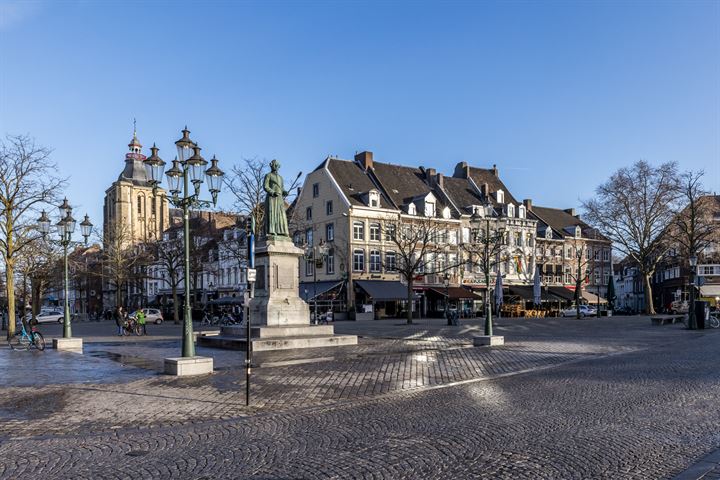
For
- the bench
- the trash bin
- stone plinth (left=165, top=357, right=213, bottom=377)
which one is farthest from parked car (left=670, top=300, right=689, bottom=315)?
stone plinth (left=165, top=357, right=213, bottom=377)

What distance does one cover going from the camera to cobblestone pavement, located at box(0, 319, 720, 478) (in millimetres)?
6500

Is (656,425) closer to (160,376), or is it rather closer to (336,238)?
(160,376)

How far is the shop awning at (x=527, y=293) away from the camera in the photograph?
61.4 meters

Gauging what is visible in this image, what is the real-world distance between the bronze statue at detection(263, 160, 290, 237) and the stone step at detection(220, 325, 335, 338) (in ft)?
11.3

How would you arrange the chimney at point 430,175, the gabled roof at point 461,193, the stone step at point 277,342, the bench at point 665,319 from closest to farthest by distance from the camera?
the stone step at point 277,342 < the bench at point 665,319 < the gabled roof at point 461,193 < the chimney at point 430,175

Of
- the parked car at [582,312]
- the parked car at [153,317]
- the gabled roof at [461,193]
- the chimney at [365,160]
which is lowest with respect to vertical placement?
the parked car at [582,312]

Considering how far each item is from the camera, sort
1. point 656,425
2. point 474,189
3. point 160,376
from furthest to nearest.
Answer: point 474,189 < point 160,376 < point 656,425

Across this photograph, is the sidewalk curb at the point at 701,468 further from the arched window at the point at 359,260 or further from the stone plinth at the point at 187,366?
the arched window at the point at 359,260

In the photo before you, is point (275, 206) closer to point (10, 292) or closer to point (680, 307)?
point (10, 292)

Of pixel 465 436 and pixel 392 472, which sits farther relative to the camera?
pixel 465 436

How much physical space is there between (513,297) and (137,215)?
7046 cm

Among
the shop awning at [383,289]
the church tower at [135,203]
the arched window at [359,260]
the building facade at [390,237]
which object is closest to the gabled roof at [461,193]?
the building facade at [390,237]

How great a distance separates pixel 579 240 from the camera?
72.6 m

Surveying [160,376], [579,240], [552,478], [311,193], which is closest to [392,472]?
[552,478]
